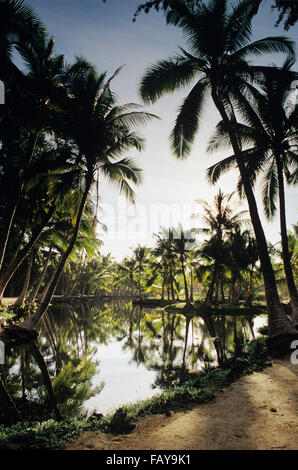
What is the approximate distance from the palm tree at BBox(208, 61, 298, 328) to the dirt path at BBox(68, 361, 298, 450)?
22.9 ft

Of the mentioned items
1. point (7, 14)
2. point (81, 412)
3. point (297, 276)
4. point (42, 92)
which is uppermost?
point (7, 14)

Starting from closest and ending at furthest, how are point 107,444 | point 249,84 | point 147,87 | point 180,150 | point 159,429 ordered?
point 107,444 < point 159,429 < point 249,84 < point 147,87 < point 180,150

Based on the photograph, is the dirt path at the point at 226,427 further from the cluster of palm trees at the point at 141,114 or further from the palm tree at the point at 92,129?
the palm tree at the point at 92,129

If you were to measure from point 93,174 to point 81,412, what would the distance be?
31.0ft

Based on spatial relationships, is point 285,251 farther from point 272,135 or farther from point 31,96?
point 31,96

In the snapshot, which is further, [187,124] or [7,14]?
[187,124]

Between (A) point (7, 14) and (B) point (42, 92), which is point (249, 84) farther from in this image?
(A) point (7, 14)

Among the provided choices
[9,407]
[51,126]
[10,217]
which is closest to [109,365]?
[9,407]

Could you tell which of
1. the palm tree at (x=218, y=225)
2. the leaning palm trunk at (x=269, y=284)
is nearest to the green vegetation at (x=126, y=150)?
the leaning palm trunk at (x=269, y=284)

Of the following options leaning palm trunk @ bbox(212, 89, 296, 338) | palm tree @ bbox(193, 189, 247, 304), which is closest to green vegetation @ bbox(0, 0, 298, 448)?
leaning palm trunk @ bbox(212, 89, 296, 338)

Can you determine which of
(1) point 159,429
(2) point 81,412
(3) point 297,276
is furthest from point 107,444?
(3) point 297,276

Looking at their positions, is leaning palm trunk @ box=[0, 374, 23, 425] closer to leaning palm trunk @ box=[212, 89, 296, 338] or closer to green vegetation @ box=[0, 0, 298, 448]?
green vegetation @ box=[0, 0, 298, 448]

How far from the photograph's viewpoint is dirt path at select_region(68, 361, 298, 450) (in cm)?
289

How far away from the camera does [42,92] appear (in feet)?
33.6
